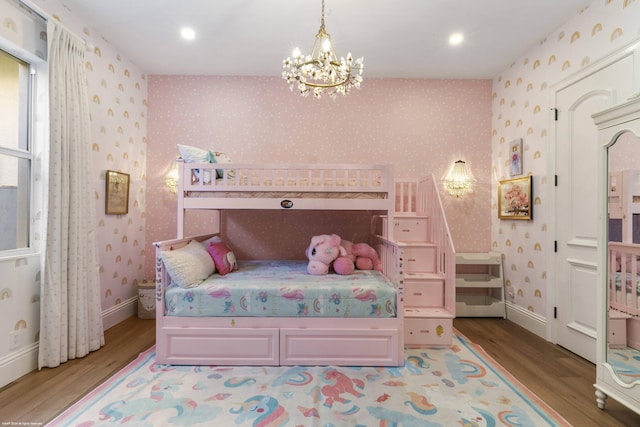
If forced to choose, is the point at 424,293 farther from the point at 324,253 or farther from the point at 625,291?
the point at 625,291

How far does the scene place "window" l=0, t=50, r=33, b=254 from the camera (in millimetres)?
2236

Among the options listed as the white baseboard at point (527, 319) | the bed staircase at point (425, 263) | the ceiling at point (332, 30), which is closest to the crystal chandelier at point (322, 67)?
the ceiling at point (332, 30)

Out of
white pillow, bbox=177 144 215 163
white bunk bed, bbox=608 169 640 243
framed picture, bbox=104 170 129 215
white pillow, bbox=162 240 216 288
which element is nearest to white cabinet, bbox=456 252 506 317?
white bunk bed, bbox=608 169 640 243

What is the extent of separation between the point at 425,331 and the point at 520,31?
2.94m

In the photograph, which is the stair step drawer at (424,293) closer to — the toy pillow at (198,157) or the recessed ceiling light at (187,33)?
the toy pillow at (198,157)

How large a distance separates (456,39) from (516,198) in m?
1.78

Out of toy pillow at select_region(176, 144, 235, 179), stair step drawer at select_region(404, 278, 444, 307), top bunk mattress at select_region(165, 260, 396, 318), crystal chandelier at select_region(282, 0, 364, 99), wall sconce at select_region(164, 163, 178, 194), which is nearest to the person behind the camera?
crystal chandelier at select_region(282, 0, 364, 99)

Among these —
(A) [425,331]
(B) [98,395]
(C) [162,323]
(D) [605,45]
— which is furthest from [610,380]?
(B) [98,395]

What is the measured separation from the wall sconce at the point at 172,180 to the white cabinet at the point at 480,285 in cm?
349

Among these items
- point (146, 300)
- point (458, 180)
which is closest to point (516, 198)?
point (458, 180)

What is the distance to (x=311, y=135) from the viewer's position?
3895mm

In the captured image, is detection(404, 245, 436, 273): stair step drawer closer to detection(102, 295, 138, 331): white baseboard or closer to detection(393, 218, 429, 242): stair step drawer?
detection(393, 218, 429, 242): stair step drawer

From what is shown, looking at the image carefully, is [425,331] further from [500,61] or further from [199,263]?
[500,61]

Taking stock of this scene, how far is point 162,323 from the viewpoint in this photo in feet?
8.01
